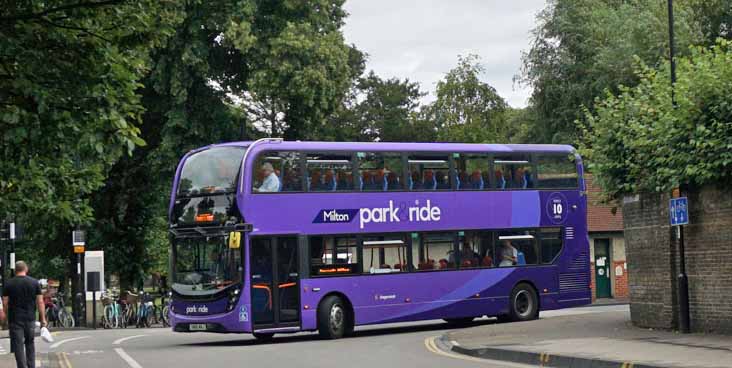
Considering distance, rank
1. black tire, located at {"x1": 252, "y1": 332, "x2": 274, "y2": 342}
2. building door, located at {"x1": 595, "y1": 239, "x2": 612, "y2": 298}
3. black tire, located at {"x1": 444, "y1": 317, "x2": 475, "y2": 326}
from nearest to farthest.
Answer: black tire, located at {"x1": 252, "y1": 332, "x2": 274, "y2": 342} → black tire, located at {"x1": 444, "y1": 317, "x2": 475, "y2": 326} → building door, located at {"x1": 595, "y1": 239, "x2": 612, "y2": 298}

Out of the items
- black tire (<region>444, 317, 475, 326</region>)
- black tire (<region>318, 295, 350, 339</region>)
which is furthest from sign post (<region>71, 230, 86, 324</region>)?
black tire (<region>318, 295, 350, 339</region>)

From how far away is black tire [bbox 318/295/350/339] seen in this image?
25.8 metres

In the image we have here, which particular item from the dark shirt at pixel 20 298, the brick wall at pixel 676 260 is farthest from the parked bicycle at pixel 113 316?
the dark shirt at pixel 20 298

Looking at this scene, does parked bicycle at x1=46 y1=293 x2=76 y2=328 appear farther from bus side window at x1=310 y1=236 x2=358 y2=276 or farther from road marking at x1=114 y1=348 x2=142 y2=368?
bus side window at x1=310 y1=236 x2=358 y2=276

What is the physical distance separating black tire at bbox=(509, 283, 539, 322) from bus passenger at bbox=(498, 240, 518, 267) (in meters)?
0.75

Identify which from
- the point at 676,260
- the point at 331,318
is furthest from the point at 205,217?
the point at 676,260

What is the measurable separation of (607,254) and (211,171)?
94.5ft

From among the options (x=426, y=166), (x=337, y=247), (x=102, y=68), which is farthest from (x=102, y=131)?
(x=426, y=166)

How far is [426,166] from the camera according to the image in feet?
91.0

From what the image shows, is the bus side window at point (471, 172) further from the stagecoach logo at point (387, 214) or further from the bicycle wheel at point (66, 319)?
the bicycle wheel at point (66, 319)

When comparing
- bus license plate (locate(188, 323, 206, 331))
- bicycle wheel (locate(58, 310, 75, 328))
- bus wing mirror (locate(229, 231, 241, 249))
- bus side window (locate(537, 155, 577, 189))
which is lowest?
bicycle wheel (locate(58, 310, 75, 328))

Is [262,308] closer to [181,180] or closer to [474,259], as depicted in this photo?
[181,180]

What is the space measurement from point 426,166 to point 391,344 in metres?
5.29

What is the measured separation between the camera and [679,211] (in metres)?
21.5
